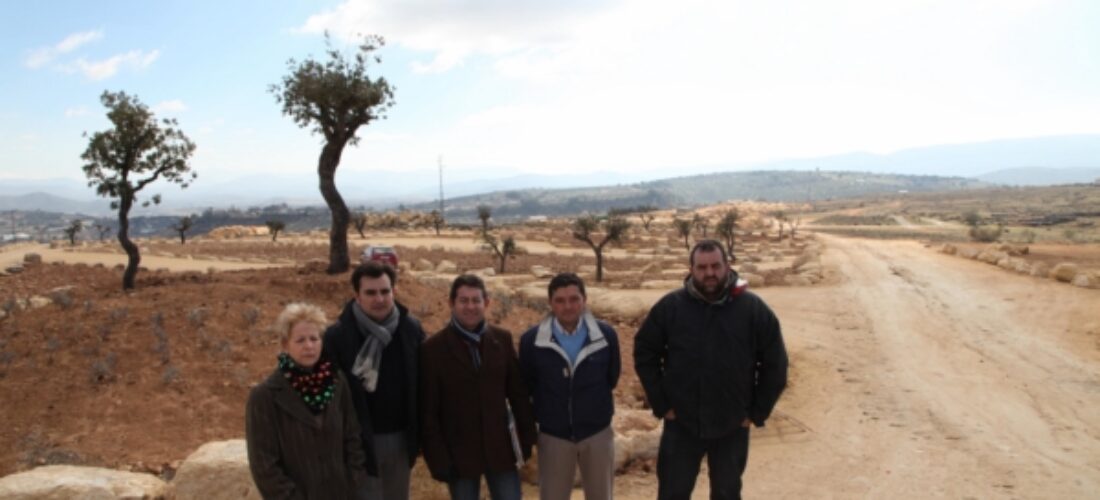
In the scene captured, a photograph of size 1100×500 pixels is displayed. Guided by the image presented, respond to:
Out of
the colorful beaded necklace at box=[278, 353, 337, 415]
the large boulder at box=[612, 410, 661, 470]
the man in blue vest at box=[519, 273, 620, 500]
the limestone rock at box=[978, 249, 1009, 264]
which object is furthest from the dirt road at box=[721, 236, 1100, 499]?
the limestone rock at box=[978, 249, 1009, 264]

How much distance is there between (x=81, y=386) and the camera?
9688 mm

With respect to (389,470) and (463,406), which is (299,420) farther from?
(463,406)

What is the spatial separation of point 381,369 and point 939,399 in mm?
10553

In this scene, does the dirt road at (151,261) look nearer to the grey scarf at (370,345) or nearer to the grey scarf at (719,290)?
the grey scarf at (370,345)

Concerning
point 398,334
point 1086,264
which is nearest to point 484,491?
point 398,334

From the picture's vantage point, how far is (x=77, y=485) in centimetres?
503

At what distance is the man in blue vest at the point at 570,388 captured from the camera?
489cm

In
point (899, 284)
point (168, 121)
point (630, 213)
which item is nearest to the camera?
point (168, 121)

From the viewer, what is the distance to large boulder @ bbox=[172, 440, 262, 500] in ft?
19.0

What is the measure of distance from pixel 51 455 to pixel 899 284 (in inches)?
1037

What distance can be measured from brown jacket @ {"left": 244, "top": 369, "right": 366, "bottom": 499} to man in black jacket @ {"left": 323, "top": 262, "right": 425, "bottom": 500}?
0.24 meters

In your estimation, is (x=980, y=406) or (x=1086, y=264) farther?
(x=1086, y=264)

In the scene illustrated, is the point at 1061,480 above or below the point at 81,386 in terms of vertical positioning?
below

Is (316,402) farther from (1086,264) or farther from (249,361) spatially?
(1086,264)
